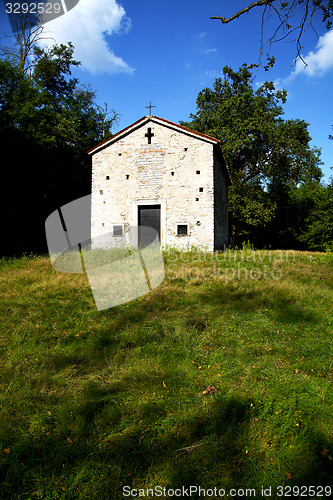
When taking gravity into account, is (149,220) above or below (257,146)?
below

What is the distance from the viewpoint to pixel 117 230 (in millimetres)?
14258

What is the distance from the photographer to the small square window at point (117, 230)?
46.6 feet

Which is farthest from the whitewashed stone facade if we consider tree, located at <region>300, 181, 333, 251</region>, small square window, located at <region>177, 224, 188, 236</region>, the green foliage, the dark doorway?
tree, located at <region>300, 181, 333, 251</region>

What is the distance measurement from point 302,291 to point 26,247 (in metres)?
17.8

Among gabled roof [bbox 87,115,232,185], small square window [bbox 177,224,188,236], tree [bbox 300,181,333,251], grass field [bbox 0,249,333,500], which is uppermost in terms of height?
gabled roof [bbox 87,115,232,185]

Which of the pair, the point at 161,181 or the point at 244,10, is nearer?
the point at 244,10

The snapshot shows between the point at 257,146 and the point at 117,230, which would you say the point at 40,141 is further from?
the point at 257,146

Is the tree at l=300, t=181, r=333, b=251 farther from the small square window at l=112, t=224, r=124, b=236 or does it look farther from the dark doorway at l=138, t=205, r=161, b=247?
the small square window at l=112, t=224, r=124, b=236

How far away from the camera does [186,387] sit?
143 inches

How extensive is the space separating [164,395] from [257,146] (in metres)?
22.4

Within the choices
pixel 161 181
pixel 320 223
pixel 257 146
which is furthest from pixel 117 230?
pixel 320 223

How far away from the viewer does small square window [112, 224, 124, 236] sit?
46.6 feet

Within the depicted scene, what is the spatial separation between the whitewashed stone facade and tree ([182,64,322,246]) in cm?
846

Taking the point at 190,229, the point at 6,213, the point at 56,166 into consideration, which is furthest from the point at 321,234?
the point at 6,213
